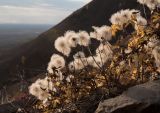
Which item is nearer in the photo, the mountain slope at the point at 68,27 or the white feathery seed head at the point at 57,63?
the white feathery seed head at the point at 57,63

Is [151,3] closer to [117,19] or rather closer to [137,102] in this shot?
[117,19]

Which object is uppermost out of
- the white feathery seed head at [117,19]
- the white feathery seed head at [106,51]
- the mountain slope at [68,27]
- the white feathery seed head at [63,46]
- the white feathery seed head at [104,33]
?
the mountain slope at [68,27]

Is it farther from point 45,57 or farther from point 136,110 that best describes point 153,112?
point 45,57

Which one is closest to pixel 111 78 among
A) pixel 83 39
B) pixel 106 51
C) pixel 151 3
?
pixel 106 51

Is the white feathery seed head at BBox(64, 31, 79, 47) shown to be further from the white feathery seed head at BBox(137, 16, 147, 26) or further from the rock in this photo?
the rock

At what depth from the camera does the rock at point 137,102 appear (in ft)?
20.2

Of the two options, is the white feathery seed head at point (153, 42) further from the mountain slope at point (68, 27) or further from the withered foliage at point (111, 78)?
the mountain slope at point (68, 27)

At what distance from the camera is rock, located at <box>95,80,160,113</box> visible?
6156mm

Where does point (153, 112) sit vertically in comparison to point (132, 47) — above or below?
below

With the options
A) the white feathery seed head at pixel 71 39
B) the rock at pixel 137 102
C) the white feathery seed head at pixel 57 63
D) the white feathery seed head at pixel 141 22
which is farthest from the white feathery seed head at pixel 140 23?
the rock at pixel 137 102

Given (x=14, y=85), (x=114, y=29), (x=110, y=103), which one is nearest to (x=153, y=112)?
(x=110, y=103)

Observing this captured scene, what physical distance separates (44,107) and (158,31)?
238 cm

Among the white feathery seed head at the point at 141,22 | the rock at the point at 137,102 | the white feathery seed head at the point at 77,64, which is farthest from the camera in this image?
the white feathery seed head at the point at 77,64

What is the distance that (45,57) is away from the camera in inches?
2119
